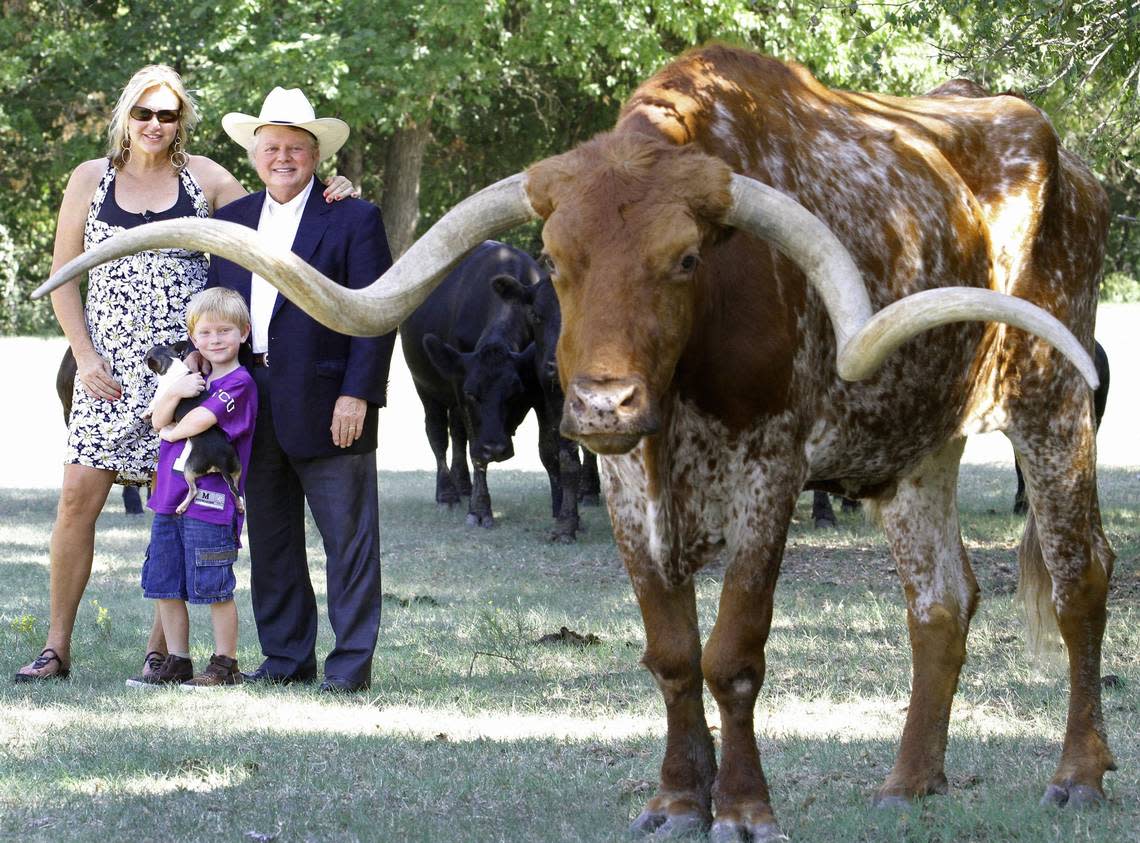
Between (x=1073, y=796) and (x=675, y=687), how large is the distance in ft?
4.33

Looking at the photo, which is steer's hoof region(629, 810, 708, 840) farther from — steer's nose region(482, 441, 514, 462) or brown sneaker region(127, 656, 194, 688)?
steer's nose region(482, 441, 514, 462)

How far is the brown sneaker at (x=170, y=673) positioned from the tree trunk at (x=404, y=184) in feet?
78.6

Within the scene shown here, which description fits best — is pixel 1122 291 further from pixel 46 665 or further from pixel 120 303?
pixel 46 665

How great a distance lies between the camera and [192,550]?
6.52 m

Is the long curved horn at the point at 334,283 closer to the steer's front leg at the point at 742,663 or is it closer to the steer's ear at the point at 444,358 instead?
the steer's front leg at the point at 742,663

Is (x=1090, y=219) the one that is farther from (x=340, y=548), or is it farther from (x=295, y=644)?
(x=295, y=644)

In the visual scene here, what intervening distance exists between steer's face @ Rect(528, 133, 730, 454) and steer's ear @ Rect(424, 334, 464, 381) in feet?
28.4

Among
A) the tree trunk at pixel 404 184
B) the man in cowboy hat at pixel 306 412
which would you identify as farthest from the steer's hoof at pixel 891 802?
the tree trunk at pixel 404 184

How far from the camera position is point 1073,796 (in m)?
4.78

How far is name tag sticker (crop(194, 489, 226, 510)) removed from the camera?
21.4ft

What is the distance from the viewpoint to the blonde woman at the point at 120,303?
6566 mm

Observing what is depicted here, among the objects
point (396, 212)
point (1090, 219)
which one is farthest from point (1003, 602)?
point (396, 212)

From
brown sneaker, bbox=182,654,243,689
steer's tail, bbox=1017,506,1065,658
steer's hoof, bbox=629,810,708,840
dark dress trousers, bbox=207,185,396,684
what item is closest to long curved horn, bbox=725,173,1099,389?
steer's hoof, bbox=629,810,708,840

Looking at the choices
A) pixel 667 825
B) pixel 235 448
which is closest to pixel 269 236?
pixel 235 448
